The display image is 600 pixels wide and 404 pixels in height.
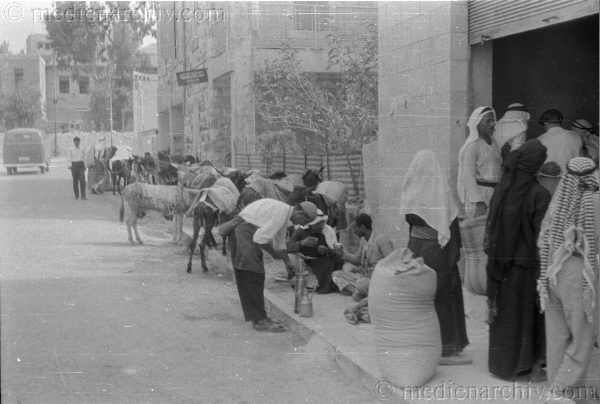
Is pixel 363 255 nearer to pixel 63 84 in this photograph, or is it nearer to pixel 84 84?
pixel 84 84

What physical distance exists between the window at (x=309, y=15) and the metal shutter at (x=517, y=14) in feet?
4.64

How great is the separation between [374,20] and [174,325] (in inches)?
116

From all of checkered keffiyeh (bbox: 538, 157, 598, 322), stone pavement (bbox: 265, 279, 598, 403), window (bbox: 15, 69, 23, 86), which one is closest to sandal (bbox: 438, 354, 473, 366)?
stone pavement (bbox: 265, 279, 598, 403)

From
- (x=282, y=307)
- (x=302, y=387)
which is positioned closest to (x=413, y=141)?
(x=282, y=307)

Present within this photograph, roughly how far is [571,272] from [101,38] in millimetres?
3353

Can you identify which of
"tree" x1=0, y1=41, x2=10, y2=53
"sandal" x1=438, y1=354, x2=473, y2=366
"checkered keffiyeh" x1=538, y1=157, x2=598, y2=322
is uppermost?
"tree" x1=0, y1=41, x2=10, y2=53

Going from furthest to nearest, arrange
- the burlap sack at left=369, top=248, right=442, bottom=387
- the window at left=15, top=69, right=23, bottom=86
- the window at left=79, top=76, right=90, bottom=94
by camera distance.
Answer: the window at left=79, top=76, right=90, bottom=94, the window at left=15, top=69, right=23, bottom=86, the burlap sack at left=369, top=248, right=442, bottom=387

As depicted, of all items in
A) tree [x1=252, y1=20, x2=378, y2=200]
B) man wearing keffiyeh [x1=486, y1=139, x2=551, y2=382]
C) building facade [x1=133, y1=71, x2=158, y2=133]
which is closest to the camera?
man wearing keffiyeh [x1=486, y1=139, x2=551, y2=382]

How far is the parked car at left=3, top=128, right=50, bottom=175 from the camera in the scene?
4578mm

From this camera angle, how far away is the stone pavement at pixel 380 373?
13.1 feet

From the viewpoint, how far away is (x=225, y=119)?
5730 millimetres

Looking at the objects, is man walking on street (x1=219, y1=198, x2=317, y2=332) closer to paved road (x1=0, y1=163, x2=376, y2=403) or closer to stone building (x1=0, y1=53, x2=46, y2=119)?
paved road (x1=0, y1=163, x2=376, y2=403)

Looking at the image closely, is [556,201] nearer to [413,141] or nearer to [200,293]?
[413,141]

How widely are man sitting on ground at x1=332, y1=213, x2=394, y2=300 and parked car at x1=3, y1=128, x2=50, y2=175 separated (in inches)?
107
